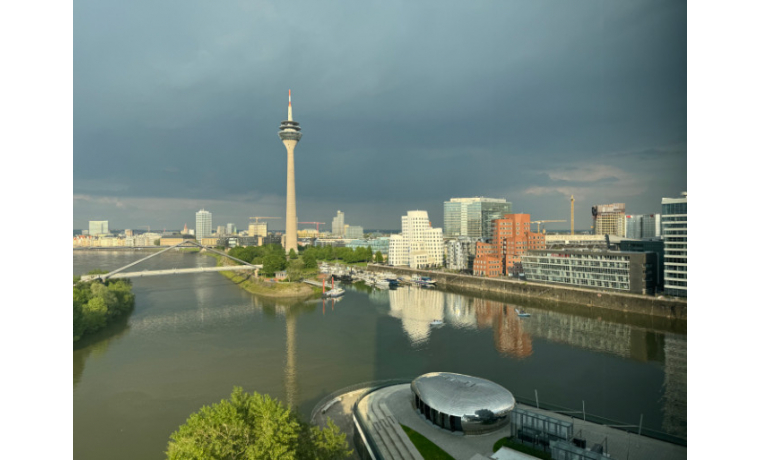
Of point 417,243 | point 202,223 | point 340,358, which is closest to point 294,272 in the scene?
point 417,243

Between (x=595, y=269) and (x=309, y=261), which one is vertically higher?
(x=595, y=269)

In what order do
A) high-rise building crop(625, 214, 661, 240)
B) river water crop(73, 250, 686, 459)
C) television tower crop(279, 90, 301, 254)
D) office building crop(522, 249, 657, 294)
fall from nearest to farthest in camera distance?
1. river water crop(73, 250, 686, 459)
2. office building crop(522, 249, 657, 294)
3. high-rise building crop(625, 214, 661, 240)
4. television tower crop(279, 90, 301, 254)

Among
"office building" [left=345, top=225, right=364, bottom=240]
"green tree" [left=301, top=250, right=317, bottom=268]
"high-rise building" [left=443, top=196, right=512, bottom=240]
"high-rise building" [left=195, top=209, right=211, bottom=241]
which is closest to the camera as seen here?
"green tree" [left=301, top=250, right=317, bottom=268]

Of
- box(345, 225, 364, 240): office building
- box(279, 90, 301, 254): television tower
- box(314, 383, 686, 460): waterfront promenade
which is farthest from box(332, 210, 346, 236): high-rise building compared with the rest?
box(314, 383, 686, 460): waterfront promenade

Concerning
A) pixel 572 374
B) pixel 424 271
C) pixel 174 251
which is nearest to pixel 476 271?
pixel 424 271

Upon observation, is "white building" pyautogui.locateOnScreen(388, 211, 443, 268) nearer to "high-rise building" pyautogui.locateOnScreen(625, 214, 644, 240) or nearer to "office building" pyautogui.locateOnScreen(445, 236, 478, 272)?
"office building" pyautogui.locateOnScreen(445, 236, 478, 272)

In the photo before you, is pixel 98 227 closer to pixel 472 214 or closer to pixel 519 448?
pixel 519 448

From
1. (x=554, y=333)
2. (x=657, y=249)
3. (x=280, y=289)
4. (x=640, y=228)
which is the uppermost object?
(x=640, y=228)
